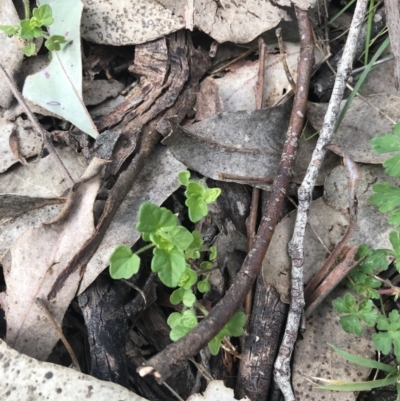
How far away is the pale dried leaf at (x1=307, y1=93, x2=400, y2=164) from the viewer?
7.41ft

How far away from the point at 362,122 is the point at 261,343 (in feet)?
3.62

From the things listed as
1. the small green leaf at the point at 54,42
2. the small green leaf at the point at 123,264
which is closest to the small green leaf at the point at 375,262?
the small green leaf at the point at 123,264

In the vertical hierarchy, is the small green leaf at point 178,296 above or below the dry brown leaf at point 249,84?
below

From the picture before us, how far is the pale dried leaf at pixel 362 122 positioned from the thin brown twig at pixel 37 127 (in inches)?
44.4

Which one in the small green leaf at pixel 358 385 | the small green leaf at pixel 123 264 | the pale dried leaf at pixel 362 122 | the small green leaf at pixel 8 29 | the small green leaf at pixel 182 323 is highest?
the small green leaf at pixel 8 29

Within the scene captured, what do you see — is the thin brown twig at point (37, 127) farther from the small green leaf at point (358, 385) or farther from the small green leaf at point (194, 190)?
the small green leaf at point (358, 385)

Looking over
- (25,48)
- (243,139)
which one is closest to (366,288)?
(243,139)

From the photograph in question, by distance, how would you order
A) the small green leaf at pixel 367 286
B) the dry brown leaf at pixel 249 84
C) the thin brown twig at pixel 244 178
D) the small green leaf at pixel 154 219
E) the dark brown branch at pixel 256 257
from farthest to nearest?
the dry brown leaf at pixel 249 84 → the thin brown twig at pixel 244 178 → the small green leaf at pixel 367 286 → the small green leaf at pixel 154 219 → the dark brown branch at pixel 256 257

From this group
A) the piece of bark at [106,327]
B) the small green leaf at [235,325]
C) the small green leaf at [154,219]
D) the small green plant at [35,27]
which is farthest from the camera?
the small green plant at [35,27]

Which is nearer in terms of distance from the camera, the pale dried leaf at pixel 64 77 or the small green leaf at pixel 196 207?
the small green leaf at pixel 196 207

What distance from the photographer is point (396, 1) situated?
2.24 m

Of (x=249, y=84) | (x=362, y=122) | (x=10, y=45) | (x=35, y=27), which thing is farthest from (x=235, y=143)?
(x=10, y=45)

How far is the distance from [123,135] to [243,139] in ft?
1.74

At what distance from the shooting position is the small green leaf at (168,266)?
5.70 ft
